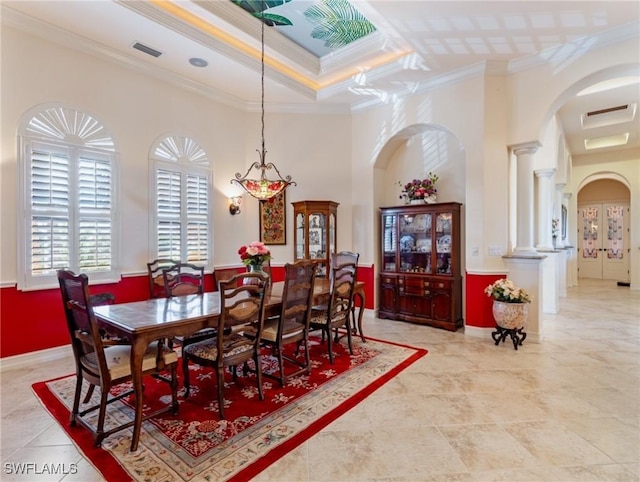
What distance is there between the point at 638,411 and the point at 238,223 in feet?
17.4

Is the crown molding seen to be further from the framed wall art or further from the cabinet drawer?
the cabinet drawer

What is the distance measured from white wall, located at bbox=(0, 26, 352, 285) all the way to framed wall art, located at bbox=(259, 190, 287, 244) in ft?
0.37

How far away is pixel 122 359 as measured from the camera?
7.65 feet

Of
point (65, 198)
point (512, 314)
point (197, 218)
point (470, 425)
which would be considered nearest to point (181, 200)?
point (197, 218)

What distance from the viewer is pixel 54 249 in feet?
12.3

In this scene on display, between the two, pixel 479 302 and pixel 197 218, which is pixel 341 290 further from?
pixel 197 218

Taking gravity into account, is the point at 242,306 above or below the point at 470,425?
above

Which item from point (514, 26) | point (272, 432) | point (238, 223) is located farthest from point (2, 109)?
point (514, 26)

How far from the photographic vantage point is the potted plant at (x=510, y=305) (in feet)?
13.2

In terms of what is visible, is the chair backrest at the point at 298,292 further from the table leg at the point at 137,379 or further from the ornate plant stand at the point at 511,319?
the ornate plant stand at the point at 511,319

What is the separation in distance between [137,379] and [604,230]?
1327 cm

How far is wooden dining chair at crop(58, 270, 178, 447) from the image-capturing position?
2133 mm

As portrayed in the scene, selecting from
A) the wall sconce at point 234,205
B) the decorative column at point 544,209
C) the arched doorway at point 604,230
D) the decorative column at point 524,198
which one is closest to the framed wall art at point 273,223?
the wall sconce at point 234,205

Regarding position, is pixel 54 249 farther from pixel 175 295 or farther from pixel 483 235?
pixel 483 235
